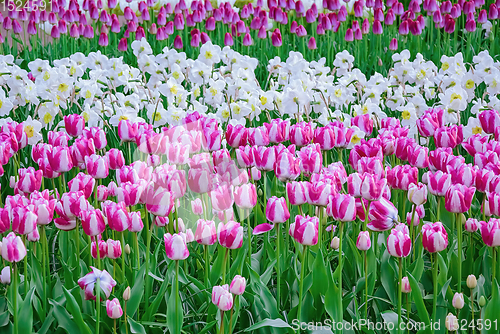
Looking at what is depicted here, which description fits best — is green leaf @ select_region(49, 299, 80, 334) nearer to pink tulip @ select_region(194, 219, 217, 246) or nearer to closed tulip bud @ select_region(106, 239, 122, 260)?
closed tulip bud @ select_region(106, 239, 122, 260)

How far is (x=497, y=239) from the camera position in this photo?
1569 mm

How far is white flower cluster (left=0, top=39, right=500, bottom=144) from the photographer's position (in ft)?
10.7

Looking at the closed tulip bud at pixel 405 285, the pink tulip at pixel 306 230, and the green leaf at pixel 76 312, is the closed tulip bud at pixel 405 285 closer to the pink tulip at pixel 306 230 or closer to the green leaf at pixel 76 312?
the pink tulip at pixel 306 230

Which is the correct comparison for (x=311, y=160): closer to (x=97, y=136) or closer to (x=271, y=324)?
(x=271, y=324)

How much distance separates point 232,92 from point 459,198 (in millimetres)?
2157

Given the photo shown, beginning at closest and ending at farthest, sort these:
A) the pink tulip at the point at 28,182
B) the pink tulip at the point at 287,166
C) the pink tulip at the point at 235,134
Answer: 1. the pink tulip at the point at 287,166
2. the pink tulip at the point at 28,182
3. the pink tulip at the point at 235,134

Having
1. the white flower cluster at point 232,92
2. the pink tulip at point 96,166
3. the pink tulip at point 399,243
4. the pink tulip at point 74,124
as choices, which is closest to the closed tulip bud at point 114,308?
the pink tulip at point 96,166

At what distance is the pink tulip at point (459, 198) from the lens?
5.33ft

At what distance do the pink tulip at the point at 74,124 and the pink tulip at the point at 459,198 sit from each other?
157 centimetres

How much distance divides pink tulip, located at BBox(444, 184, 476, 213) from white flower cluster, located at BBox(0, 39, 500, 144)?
1.32 m

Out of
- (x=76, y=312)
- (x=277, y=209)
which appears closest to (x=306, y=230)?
(x=277, y=209)

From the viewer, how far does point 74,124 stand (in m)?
2.52

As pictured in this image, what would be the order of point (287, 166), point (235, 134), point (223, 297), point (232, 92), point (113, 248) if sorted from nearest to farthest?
1. point (223, 297)
2. point (113, 248)
3. point (287, 166)
4. point (235, 134)
5. point (232, 92)

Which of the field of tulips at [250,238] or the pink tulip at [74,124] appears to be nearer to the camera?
the field of tulips at [250,238]
